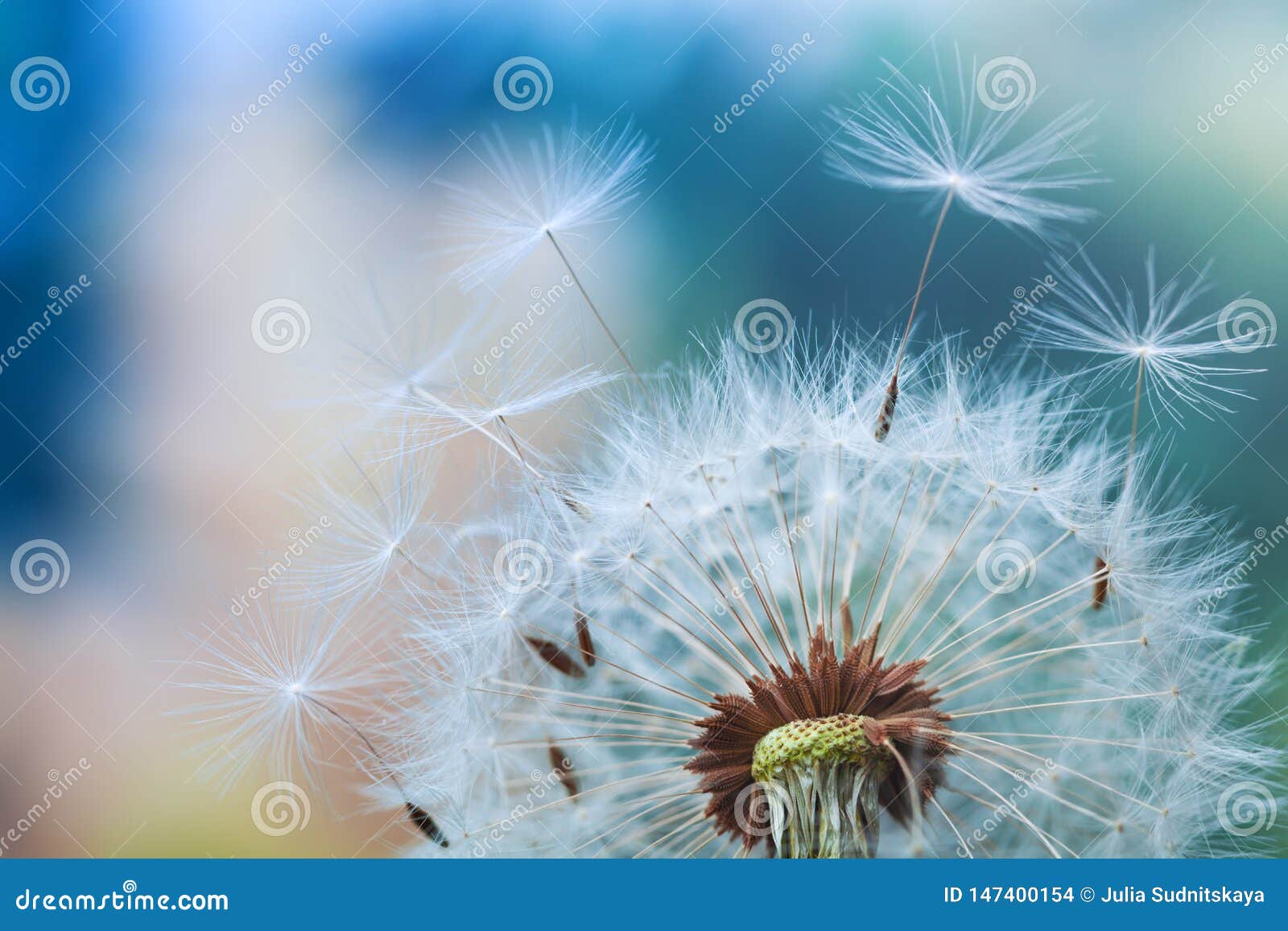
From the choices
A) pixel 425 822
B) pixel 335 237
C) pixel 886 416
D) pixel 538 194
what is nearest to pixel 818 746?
pixel 886 416

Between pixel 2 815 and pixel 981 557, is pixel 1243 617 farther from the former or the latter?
pixel 2 815

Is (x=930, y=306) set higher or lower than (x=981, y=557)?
higher

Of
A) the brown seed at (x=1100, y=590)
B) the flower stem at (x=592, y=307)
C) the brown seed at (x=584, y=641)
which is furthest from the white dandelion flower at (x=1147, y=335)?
the brown seed at (x=584, y=641)

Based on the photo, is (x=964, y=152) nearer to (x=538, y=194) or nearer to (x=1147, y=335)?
(x=1147, y=335)

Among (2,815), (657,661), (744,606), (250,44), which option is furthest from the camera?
(250,44)

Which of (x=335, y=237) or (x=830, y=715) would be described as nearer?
(x=830, y=715)

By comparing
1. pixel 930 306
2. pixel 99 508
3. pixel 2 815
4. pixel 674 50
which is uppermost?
pixel 674 50

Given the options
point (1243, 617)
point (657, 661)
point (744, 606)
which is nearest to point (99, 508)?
point (657, 661)
